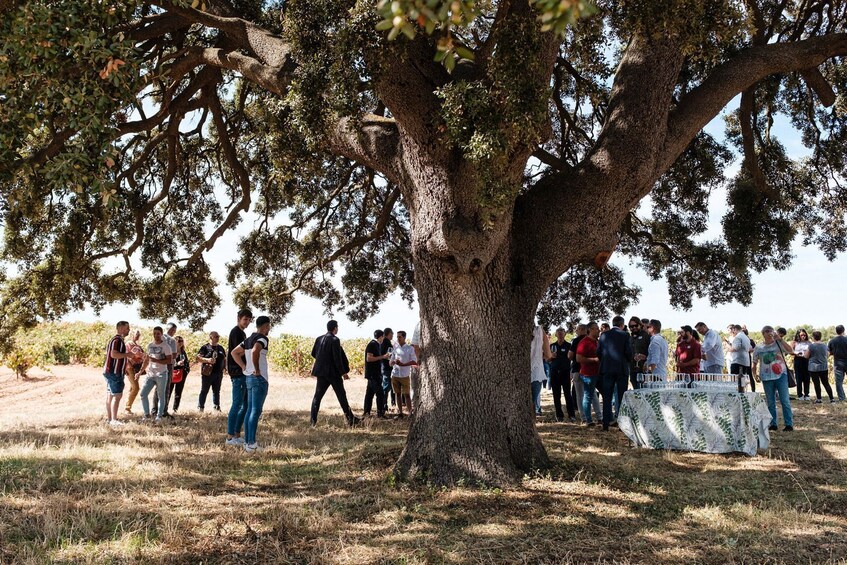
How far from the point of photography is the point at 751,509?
19.2ft

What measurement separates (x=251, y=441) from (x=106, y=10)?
578 cm

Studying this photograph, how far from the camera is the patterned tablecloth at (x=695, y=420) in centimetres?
873

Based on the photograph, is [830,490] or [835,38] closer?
[830,490]

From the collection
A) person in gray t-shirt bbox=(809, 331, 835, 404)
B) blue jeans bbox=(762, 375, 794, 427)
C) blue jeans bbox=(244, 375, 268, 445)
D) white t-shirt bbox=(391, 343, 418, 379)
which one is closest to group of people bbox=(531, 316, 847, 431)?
blue jeans bbox=(762, 375, 794, 427)

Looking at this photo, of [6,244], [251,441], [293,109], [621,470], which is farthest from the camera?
[6,244]

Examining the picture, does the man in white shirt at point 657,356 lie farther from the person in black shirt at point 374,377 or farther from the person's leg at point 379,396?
the person's leg at point 379,396

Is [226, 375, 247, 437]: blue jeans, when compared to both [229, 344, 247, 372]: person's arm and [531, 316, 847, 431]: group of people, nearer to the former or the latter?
[229, 344, 247, 372]: person's arm

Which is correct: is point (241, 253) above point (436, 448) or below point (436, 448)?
above

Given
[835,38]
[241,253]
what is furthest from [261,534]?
[241,253]

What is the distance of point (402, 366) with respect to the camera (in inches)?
497

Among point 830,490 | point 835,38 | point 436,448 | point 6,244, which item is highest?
point 835,38

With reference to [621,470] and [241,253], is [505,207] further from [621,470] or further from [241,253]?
[241,253]

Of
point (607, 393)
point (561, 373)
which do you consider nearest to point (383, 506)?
point (607, 393)

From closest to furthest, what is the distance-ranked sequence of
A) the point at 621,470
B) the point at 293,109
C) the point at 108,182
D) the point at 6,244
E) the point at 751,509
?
1. the point at 108,182
2. the point at 751,509
3. the point at 293,109
4. the point at 621,470
5. the point at 6,244
